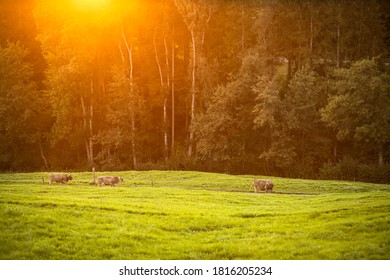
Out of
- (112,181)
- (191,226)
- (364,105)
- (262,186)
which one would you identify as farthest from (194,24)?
(191,226)

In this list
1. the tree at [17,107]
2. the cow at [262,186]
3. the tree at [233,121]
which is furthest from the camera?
the tree at [17,107]

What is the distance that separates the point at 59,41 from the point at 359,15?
28.2 meters

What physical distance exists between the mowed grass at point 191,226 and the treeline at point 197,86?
63.2 feet

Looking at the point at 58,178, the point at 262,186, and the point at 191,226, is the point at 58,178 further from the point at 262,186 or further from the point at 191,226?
the point at 191,226

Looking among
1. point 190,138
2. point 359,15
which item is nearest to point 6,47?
point 190,138

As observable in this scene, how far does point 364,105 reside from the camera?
1762 inches

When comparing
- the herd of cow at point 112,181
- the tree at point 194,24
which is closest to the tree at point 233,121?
the tree at point 194,24

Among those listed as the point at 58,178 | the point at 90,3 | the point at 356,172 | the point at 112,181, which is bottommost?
the point at 356,172

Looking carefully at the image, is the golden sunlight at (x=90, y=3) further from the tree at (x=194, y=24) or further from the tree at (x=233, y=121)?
the tree at (x=233, y=121)

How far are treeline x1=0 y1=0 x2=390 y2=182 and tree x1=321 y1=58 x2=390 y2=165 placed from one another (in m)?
0.11

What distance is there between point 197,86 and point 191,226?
117 ft

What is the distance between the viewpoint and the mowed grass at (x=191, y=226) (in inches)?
754

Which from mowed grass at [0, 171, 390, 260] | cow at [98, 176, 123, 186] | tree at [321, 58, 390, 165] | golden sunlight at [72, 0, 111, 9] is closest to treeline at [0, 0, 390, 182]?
tree at [321, 58, 390, 165]

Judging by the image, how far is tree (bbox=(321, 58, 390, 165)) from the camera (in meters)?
44.7
